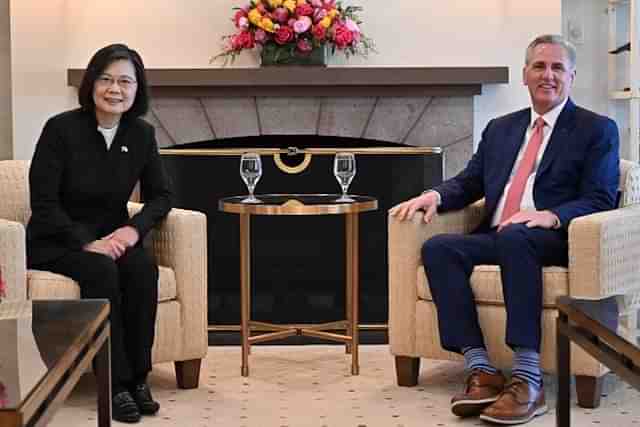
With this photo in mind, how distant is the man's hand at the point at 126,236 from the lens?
367 centimetres

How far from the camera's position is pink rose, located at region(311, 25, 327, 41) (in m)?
5.32

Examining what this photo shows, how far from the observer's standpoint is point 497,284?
356 cm

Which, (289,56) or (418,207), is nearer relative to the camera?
(418,207)

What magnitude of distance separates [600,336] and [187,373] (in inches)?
70.7

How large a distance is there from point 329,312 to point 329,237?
12.4 inches

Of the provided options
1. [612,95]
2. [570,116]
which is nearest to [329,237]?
[570,116]

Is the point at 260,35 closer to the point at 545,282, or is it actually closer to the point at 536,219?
the point at 536,219

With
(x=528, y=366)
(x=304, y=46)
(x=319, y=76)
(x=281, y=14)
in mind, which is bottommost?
(x=528, y=366)

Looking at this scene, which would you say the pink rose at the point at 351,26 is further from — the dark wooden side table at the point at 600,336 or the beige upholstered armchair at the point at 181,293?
the dark wooden side table at the point at 600,336

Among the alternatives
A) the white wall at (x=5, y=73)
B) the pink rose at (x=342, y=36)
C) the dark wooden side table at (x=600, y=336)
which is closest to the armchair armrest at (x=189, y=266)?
the dark wooden side table at (x=600, y=336)

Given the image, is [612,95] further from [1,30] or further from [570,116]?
[1,30]

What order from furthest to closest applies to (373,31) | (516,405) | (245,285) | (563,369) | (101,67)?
(373,31), (245,285), (101,67), (516,405), (563,369)

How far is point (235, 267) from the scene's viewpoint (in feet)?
16.4

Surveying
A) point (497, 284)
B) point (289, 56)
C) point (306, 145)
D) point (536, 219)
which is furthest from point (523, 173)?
point (306, 145)
